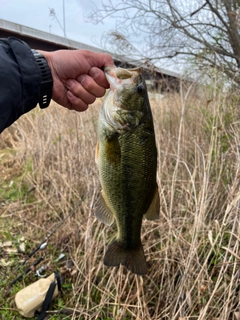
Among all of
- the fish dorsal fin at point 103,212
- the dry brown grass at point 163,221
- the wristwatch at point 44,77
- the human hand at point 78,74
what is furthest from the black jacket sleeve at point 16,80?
the dry brown grass at point 163,221

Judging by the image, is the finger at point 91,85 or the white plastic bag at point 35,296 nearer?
the finger at point 91,85

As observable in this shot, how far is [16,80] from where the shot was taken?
5.05 feet

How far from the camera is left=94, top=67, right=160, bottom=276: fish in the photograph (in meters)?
1.58

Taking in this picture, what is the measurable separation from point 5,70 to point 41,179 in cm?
323

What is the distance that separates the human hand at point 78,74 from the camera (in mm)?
1772

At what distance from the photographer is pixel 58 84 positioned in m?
1.86

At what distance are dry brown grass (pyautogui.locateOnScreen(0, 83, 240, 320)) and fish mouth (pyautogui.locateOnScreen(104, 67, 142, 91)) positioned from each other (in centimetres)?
94

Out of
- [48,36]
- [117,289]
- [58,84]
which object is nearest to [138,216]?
[58,84]

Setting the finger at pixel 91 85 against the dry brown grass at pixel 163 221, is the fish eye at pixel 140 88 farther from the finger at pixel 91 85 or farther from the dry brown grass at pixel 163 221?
the dry brown grass at pixel 163 221

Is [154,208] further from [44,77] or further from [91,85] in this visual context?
[44,77]

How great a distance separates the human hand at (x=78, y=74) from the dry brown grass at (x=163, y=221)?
1.03m

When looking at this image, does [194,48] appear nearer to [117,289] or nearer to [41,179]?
[41,179]

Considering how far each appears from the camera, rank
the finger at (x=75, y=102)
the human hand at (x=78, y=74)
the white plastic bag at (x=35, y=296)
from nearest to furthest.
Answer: the human hand at (x=78, y=74) < the finger at (x=75, y=102) < the white plastic bag at (x=35, y=296)

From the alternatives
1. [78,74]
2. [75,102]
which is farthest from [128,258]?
[78,74]
